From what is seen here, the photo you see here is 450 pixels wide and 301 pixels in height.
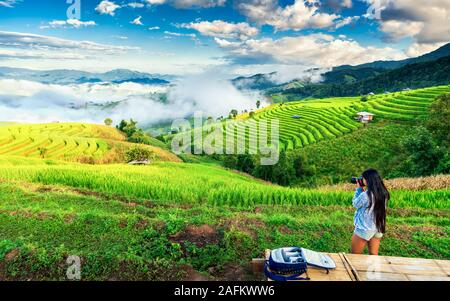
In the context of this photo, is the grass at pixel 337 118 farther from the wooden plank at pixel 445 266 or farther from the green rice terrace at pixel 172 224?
the wooden plank at pixel 445 266

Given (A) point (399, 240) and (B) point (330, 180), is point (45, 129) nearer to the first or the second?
(B) point (330, 180)

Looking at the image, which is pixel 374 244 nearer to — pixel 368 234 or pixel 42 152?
pixel 368 234

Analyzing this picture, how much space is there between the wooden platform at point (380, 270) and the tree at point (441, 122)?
30.4m

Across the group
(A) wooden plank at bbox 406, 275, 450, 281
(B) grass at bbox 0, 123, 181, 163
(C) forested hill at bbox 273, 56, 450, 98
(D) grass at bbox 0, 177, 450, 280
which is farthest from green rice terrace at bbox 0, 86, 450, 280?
(C) forested hill at bbox 273, 56, 450, 98

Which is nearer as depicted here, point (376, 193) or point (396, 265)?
point (396, 265)

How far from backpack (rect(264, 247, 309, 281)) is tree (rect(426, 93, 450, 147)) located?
104 ft

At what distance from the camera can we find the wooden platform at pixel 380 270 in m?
4.19

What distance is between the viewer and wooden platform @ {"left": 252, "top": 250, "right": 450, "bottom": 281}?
13.8 ft

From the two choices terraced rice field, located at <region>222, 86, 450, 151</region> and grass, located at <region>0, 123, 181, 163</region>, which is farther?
terraced rice field, located at <region>222, 86, 450, 151</region>

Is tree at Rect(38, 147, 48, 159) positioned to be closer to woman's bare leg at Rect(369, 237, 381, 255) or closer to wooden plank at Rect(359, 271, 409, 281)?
woman's bare leg at Rect(369, 237, 381, 255)

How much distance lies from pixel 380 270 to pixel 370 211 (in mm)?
1286

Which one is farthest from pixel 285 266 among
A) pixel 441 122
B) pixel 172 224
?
pixel 441 122

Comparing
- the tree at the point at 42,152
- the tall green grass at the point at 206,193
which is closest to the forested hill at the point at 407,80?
the tall green grass at the point at 206,193

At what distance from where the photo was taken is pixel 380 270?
434 cm
